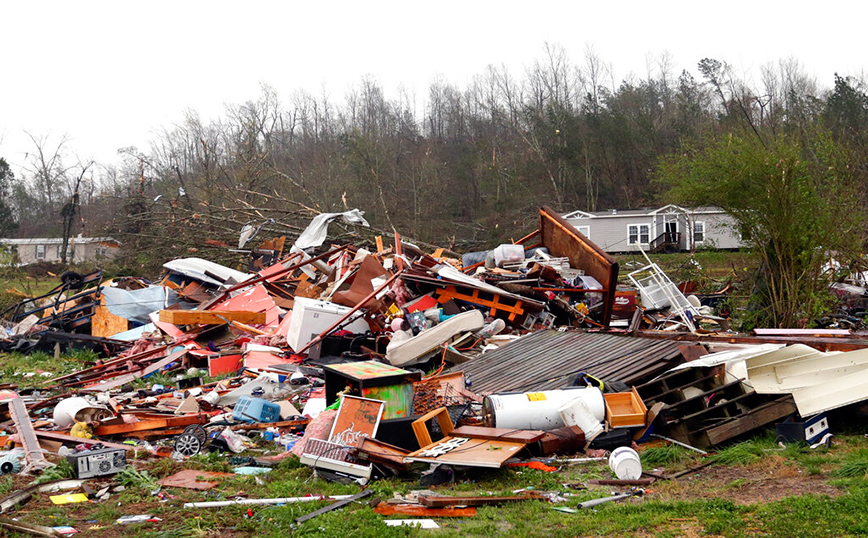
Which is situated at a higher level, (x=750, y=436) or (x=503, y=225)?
(x=503, y=225)

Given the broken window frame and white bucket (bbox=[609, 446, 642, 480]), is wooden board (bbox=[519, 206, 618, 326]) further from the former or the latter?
the broken window frame

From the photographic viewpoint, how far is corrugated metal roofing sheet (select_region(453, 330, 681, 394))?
277 inches

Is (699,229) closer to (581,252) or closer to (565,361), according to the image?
(581,252)

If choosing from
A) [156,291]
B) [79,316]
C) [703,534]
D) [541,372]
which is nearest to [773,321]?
[541,372]

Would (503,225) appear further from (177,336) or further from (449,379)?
(449,379)

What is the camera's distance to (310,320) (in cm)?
1024

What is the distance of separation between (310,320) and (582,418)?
5.45m

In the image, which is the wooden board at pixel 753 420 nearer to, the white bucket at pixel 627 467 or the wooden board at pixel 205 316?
the white bucket at pixel 627 467

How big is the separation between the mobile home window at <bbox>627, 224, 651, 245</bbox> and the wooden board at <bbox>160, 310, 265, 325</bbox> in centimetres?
2533

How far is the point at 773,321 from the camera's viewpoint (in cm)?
1072

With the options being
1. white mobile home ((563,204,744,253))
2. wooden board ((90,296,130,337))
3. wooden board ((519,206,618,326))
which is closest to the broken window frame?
white mobile home ((563,204,744,253))

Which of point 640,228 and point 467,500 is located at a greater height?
point 640,228

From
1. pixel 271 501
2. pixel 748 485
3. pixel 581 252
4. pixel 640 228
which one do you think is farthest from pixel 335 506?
pixel 640 228

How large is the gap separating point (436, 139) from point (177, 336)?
38475mm
